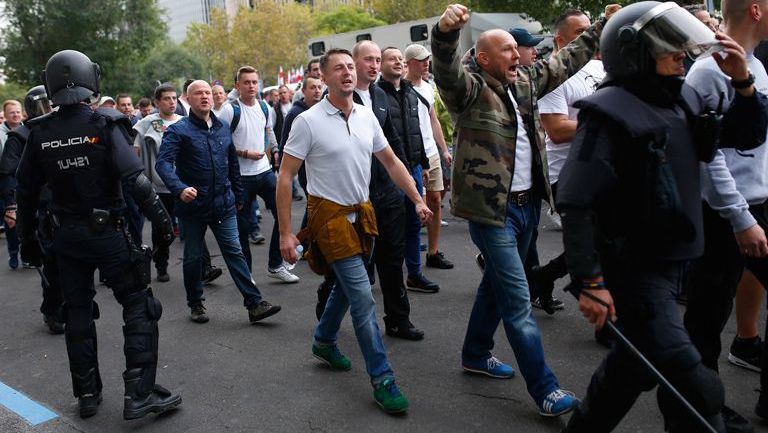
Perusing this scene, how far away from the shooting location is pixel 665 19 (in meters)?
2.67

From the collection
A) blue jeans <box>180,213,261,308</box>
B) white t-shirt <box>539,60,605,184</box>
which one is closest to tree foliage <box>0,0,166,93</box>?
blue jeans <box>180,213,261,308</box>

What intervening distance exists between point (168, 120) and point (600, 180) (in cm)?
649

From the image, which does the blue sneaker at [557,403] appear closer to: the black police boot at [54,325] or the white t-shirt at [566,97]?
the white t-shirt at [566,97]

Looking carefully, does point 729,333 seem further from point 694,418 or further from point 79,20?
point 79,20

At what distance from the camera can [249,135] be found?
7.67m

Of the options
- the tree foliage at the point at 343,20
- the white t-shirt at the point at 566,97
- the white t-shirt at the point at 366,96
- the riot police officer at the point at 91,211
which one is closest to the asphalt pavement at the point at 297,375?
the riot police officer at the point at 91,211

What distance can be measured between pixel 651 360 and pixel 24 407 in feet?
12.2

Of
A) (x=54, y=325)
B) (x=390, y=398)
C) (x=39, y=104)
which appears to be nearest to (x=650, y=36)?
(x=390, y=398)

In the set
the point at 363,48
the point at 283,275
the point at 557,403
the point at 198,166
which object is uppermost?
the point at 363,48

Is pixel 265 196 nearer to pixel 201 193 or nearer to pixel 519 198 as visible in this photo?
pixel 201 193

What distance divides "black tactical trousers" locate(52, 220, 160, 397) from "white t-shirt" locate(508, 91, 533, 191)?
214cm

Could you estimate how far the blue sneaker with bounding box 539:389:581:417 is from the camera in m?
3.71

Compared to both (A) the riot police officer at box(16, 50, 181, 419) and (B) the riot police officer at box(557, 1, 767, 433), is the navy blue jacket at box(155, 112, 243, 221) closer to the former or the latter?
(A) the riot police officer at box(16, 50, 181, 419)

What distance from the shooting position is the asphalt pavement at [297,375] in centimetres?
400
